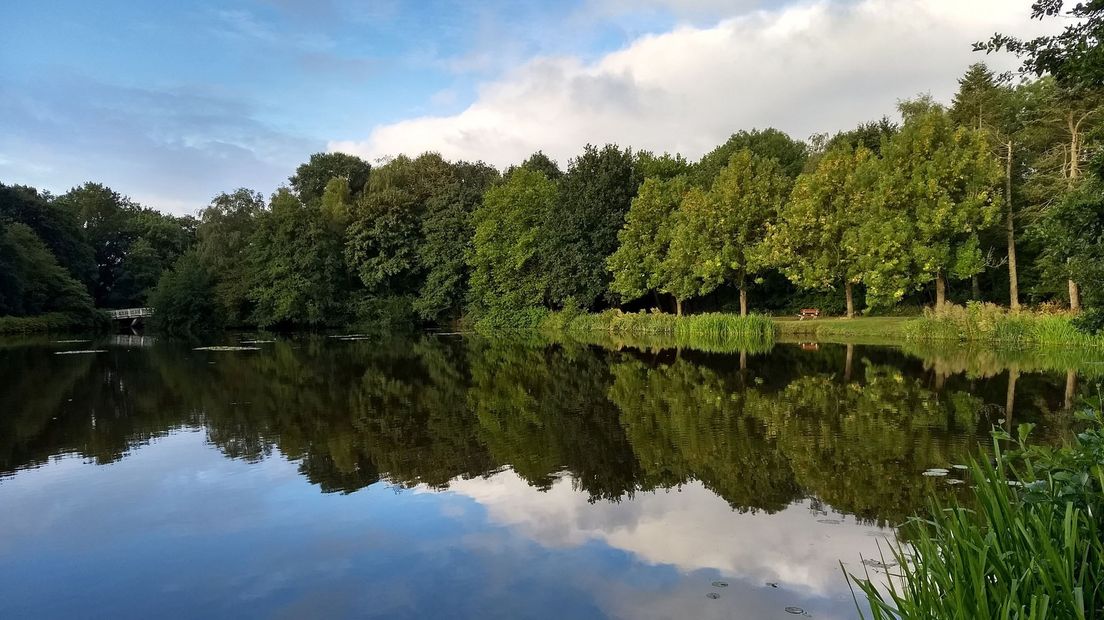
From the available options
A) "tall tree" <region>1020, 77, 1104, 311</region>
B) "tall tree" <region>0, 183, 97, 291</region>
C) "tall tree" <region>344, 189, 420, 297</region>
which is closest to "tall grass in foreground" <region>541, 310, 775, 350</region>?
"tall tree" <region>1020, 77, 1104, 311</region>

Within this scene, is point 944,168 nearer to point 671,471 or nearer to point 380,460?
point 671,471

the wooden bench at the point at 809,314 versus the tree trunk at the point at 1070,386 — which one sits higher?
the wooden bench at the point at 809,314

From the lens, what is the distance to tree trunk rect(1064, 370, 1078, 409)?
45.8 feet

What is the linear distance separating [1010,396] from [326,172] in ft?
218

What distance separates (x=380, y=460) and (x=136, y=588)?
481 centimetres

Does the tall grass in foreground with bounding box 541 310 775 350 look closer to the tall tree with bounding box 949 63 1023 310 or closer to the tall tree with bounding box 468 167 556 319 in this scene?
the tall tree with bounding box 468 167 556 319

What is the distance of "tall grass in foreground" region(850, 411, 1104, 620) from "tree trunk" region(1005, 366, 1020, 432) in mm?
8977

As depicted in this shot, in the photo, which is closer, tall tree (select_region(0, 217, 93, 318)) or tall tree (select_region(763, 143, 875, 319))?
tall tree (select_region(763, 143, 875, 319))

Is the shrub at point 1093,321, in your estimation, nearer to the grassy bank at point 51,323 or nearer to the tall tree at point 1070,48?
the tall tree at point 1070,48

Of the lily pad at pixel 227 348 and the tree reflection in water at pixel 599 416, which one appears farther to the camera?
the lily pad at pixel 227 348

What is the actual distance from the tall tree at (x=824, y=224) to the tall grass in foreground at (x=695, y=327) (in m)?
4.32

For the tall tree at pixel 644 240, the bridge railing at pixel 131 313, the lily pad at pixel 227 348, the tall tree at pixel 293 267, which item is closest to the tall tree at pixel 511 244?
the tall tree at pixel 644 240

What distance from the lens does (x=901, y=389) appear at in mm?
16453

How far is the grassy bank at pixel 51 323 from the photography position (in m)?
50.1
